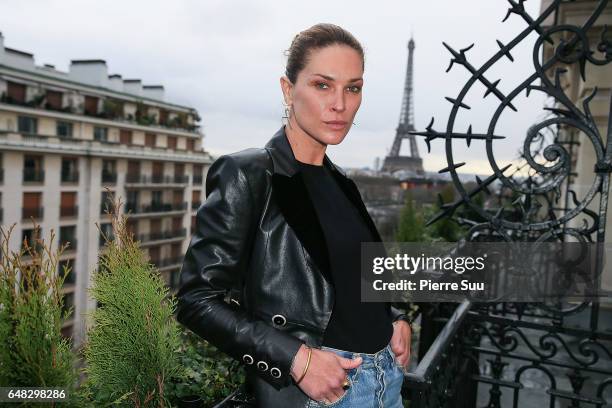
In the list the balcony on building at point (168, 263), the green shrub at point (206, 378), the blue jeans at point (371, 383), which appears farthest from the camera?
the balcony on building at point (168, 263)

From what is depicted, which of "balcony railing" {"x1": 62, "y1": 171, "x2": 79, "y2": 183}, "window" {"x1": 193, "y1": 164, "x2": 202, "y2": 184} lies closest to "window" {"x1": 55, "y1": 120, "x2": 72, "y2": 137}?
"balcony railing" {"x1": 62, "y1": 171, "x2": 79, "y2": 183}

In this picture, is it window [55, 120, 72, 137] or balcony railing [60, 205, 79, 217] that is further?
window [55, 120, 72, 137]

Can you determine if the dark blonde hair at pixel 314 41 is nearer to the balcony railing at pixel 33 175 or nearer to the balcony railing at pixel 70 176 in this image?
the balcony railing at pixel 33 175

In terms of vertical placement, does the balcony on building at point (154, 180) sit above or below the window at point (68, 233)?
above

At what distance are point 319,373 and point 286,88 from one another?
43.3 inches

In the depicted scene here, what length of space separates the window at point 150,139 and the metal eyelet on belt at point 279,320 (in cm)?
4741

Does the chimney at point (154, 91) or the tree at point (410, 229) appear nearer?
the tree at point (410, 229)

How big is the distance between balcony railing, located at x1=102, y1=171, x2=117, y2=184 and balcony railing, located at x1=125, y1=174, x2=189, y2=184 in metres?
1.57

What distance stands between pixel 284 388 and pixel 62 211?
40.0 m

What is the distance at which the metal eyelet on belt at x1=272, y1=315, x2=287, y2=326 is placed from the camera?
5.69 feet

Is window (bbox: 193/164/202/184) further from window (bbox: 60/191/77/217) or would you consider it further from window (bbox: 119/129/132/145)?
window (bbox: 60/191/77/217)

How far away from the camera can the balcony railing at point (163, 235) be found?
→ 156ft

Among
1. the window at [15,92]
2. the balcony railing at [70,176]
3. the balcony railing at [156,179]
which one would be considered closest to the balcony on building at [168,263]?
the balcony railing at [156,179]

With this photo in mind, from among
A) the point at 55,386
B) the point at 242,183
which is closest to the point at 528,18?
the point at 242,183
